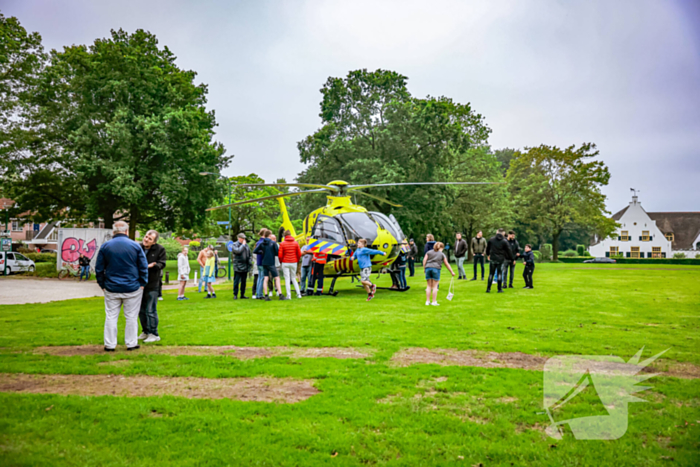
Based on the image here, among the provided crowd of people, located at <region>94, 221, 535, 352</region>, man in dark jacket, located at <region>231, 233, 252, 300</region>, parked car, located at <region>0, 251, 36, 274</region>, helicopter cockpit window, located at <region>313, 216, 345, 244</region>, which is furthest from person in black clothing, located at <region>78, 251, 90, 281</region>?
helicopter cockpit window, located at <region>313, 216, 345, 244</region>

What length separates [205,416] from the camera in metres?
4.49

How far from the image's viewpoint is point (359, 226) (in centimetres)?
1548

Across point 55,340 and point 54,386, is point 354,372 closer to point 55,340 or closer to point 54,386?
point 54,386

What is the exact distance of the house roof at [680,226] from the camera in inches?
2773

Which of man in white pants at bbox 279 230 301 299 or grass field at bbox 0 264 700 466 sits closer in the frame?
grass field at bbox 0 264 700 466

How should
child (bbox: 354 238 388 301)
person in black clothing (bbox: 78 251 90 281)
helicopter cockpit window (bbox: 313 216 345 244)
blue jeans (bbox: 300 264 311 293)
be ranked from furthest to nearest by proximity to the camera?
person in black clothing (bbox: 78 251 90 281) → blue jeans (bbox: 300 264 311 293) → helicopter cockpit window (bbox: 313 216 345 244) → child (bbox: 354 238 388 301)

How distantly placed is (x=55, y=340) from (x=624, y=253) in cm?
7674

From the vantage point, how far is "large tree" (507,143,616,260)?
4994 cm

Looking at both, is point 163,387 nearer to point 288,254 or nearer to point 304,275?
point 288,254

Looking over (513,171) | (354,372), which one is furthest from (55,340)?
(513,171)

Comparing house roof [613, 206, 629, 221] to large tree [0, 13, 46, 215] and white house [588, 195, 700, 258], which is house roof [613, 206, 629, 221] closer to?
white house [588, 195, 700, 258]

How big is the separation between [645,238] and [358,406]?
77.9 metres

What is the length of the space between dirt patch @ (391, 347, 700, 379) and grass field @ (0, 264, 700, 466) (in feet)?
0.33

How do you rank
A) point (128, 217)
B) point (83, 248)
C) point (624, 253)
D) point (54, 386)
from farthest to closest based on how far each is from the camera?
point (624, 253) → point (128, 217) → point (83, 248) → point (54, 386)
